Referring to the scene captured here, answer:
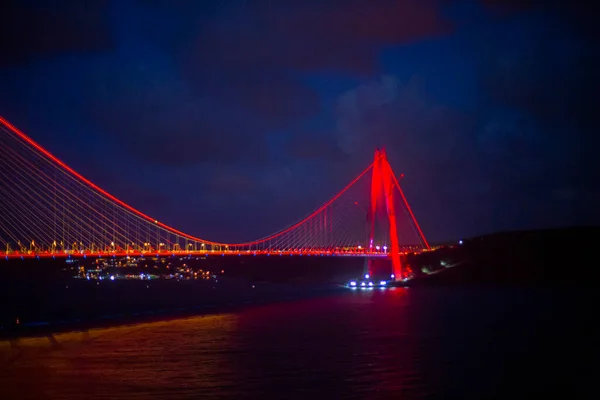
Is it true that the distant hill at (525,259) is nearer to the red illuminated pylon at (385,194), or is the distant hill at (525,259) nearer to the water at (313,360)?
the red illuminated pylon at (385,194)

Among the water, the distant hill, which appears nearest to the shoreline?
the water

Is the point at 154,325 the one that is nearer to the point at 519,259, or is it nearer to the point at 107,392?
the point at 107,392

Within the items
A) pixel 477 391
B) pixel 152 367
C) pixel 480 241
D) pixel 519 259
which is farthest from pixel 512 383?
pixel 480 241

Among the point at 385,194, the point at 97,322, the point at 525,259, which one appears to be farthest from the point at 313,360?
the point at 525,259

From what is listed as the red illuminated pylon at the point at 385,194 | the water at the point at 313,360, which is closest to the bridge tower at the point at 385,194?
the red illuminated pylon at the point at 385,194

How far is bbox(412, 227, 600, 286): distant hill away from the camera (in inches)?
2916

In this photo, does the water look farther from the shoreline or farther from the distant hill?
the distant hill

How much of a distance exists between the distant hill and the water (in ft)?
142

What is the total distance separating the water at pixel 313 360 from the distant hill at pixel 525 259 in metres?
43.3

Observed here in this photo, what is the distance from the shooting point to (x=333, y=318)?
28.7 meters

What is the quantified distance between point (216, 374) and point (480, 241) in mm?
81505

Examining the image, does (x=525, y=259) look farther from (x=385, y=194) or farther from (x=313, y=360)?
(x=313, y=360)

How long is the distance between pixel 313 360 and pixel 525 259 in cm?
7263

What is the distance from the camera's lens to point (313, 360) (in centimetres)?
1636
